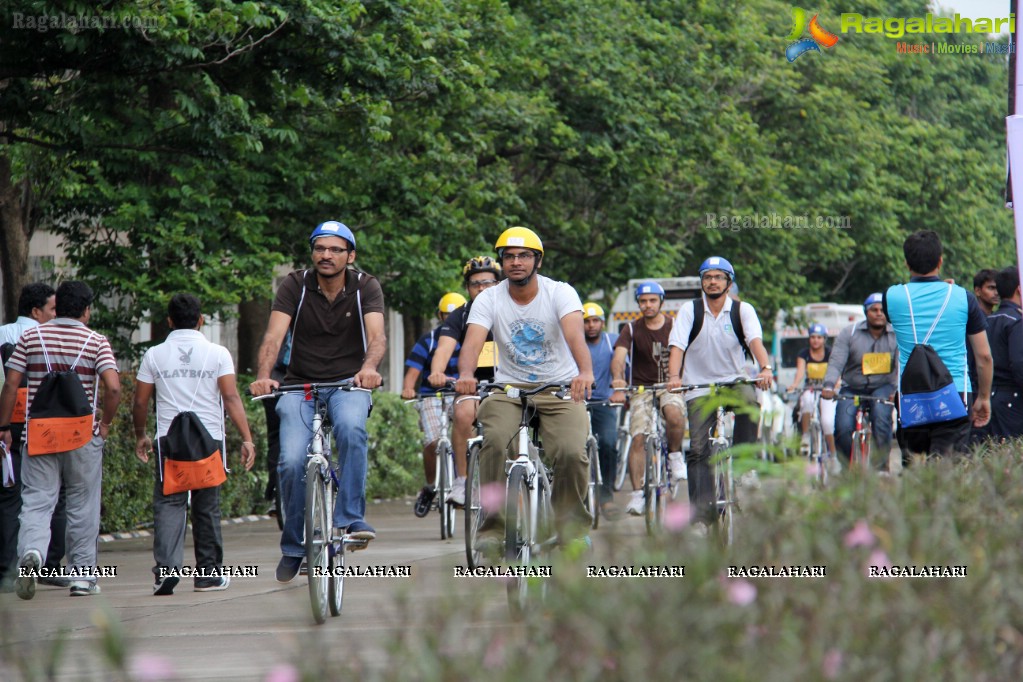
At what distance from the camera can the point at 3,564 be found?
395 inches

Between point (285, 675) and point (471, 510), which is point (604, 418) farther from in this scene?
point (285, 675)

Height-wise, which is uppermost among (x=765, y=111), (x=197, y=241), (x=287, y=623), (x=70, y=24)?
(x=765, y=111)

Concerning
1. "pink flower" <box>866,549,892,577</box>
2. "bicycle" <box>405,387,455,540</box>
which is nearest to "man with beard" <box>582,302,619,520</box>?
"bicycle" <box>405,387,455,540</box>

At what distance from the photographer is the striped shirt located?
978cm

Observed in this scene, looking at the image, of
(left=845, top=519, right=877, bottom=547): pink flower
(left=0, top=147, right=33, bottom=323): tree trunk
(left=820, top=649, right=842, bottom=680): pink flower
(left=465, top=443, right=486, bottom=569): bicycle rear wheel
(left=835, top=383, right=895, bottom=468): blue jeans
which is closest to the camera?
(left=820, top=649, right=842, bottom=680): pink flower

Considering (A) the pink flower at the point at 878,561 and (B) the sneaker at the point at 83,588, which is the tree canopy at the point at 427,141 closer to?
(B) the sneaker at the point at 83,588

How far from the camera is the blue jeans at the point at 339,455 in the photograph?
834 centimetres

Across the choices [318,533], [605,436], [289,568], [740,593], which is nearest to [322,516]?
[318,533]

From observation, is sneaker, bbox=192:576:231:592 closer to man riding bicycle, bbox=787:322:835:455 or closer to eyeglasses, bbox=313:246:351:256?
eyeglasses, bbox=313:246:351:256

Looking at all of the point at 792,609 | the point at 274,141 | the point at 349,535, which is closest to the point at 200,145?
the point at 274,141

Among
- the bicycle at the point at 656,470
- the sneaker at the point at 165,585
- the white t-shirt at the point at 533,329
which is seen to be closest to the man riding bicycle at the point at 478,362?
the bicycle at the point at 656,470

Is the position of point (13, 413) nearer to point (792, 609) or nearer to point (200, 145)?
point (200, 145)

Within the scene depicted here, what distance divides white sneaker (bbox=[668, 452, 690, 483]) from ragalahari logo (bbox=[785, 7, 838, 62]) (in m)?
24.8

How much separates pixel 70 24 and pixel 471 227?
969cm
